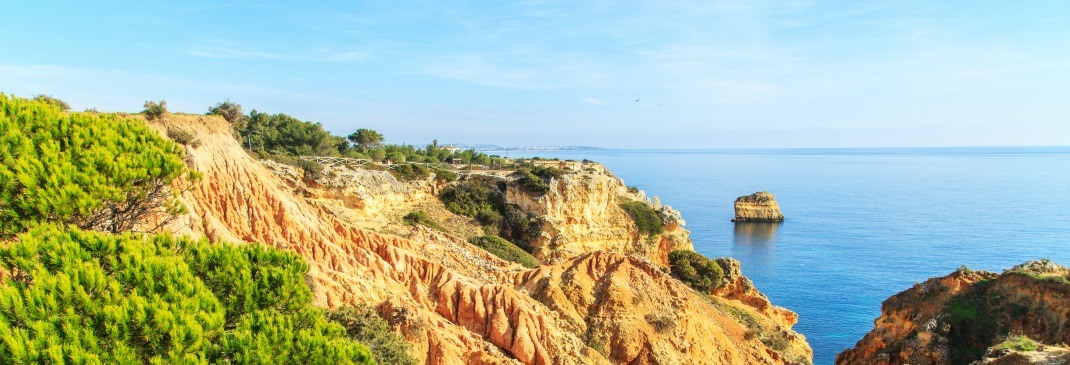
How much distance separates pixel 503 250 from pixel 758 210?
2483 inches

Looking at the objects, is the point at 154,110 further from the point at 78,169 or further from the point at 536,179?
the point at 536,179

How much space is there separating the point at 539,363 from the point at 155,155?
42.9 ft

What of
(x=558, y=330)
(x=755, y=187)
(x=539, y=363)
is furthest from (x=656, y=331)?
(x=755, y=187)

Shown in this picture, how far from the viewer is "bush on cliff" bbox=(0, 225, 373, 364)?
878 cm

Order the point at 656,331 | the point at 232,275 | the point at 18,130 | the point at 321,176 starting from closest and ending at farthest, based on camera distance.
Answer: the point at 232,275, the point at 18,130, the point at 656,331, the point at 321,176

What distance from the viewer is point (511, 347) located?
20344 mm

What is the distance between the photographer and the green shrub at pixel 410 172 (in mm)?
53588

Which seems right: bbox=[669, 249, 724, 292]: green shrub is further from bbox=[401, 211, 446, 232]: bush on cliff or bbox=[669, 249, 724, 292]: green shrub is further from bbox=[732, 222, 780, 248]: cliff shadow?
bbox=[732, 222, 780, 248]: cliff shadow

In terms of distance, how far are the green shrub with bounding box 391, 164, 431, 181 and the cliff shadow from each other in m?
43.2

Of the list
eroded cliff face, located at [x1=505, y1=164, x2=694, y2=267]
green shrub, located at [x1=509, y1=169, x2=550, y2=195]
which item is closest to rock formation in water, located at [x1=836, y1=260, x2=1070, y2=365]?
eroded cliff face, located at [x1=505, y1=164, x2=694, y2=267]

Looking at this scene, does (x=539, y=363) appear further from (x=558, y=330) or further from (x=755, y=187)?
(x=755, y=187)

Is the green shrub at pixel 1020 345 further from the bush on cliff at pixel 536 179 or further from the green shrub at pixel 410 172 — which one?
the green shrub at pixel 410 172

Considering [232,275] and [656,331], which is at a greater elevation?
[232,275]

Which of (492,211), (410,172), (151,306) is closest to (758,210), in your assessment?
(492,211)
